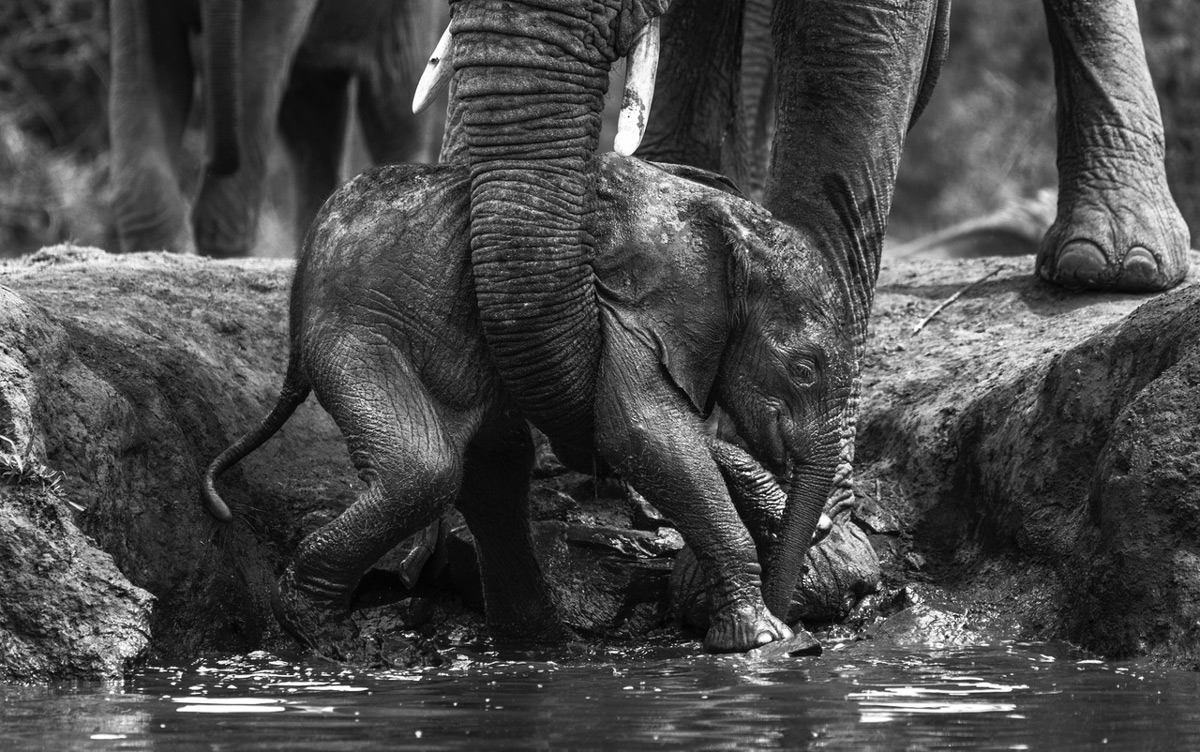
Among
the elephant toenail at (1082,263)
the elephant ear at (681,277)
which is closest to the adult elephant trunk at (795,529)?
the elephant ear at (681,277)

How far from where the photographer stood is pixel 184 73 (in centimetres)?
1077

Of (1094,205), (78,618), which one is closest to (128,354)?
(78,618)

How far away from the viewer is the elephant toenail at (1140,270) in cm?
741

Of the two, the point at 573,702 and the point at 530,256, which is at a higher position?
the point at 530,256

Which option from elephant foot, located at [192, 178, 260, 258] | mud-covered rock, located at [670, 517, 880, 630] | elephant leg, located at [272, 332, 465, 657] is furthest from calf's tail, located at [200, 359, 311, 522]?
elephant foot, located at [192, 178, 260, 258]

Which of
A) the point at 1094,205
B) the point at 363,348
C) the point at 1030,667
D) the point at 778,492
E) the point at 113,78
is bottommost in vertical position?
the point at 1030,667

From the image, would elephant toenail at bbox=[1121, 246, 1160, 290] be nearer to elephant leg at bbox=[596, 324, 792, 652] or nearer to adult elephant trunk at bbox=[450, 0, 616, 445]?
elephant leg at bbox=[596, 324, 792, 652]

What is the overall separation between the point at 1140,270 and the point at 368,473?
351 cm

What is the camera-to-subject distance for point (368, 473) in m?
5.05

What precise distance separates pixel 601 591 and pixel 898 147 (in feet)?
5.22

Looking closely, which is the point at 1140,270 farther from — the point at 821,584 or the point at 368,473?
the point at 368,473

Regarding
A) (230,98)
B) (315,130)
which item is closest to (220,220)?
(230,98)

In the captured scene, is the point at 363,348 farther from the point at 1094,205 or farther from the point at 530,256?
the point at 1094,205

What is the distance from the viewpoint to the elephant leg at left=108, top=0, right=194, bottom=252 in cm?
1020
